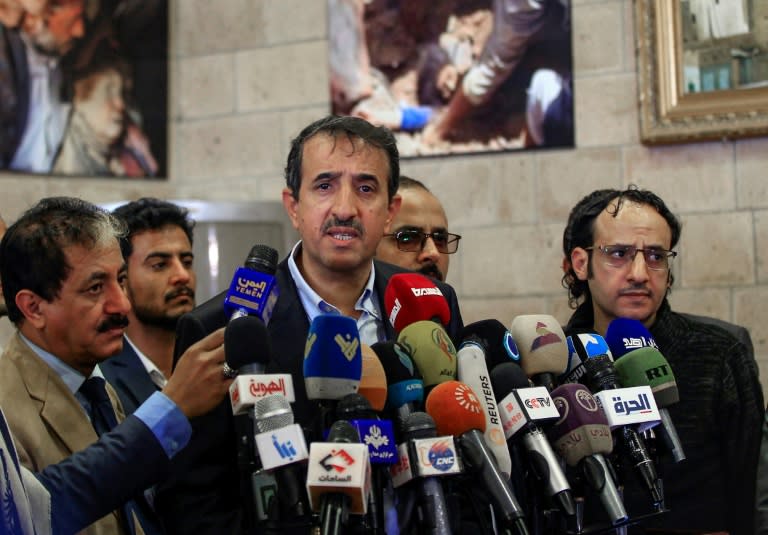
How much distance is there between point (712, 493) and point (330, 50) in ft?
9.99

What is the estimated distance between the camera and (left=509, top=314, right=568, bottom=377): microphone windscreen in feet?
6.45

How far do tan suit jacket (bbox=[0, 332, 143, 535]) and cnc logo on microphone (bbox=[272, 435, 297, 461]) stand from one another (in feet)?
2.09

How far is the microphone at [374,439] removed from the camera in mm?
1568

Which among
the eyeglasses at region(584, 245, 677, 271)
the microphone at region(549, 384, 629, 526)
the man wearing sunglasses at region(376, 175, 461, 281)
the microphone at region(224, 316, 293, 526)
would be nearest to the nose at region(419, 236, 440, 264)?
the man wearing sunglasses at region(376, 175, 461, 281)

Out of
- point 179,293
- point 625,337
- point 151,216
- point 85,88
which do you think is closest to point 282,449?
point 625,337

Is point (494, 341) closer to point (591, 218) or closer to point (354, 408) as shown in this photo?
point (354, 408)

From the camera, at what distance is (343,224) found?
86.8 inches

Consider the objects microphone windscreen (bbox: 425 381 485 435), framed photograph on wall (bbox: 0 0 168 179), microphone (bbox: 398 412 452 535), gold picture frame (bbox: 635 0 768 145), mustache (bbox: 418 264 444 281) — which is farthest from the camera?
framed photograph on wall (bbox: 0 0 168 179)

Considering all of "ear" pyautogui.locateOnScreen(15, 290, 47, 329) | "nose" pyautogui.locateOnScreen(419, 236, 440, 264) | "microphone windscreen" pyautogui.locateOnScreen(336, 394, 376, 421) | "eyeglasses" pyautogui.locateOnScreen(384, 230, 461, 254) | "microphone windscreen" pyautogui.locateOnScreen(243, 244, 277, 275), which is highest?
"eyeglasses" pyautogui.locateOnScreen(384, 230, 461, 254)

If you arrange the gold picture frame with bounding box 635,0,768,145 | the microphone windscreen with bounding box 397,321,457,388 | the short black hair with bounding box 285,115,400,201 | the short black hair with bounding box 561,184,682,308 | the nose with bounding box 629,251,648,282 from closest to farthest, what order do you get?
the microphone windscreen with bounding box 397,321,457,388 → the short black hair with bounding box 285,115,400,201 → the nose with bounding box 629,251,648,282 → the short black hair with bounding box 561,184,682,308 → the gold picture frame with bounding box 635,0,768,145

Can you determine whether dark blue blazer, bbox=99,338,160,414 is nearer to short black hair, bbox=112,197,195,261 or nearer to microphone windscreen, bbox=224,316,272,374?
short black hair, bbox=112,197,195,261

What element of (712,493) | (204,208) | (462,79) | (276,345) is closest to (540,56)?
(462,79)

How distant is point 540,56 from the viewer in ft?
14.9

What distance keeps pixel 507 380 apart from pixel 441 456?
1.01ft
